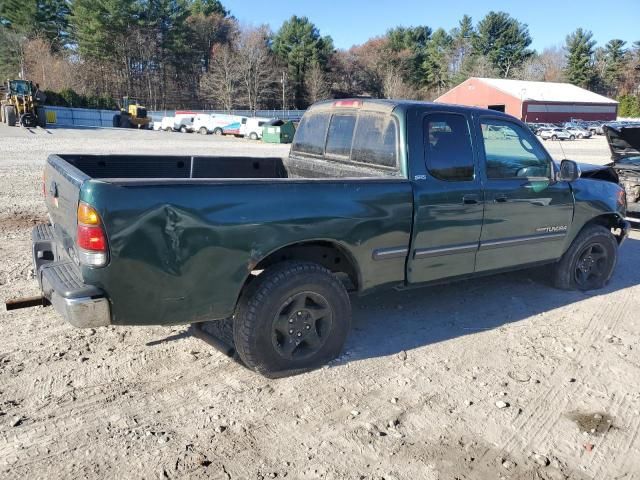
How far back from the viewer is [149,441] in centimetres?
313

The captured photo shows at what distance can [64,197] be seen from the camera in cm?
354

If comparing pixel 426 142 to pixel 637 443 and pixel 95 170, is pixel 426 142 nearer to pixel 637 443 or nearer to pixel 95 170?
pixel 637 443

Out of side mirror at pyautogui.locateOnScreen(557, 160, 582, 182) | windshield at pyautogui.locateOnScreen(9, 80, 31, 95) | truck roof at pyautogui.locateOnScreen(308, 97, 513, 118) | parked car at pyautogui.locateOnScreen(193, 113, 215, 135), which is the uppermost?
windshield at pyautogui.locateOnScreen(9, 80, 31, 95)

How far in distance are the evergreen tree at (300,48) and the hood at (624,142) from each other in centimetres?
7485

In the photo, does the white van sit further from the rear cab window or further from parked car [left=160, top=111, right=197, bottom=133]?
the rear cab window

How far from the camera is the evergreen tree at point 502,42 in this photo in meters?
97.7

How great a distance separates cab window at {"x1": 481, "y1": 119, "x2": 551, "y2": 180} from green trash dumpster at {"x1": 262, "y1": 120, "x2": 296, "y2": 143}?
3400 cm

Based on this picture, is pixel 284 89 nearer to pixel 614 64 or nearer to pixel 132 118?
pixel 132 118

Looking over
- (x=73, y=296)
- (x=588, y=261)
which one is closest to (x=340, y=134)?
(x=73, y=296)

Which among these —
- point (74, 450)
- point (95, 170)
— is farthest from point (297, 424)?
point (95, 170)

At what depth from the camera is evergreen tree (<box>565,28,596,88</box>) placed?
92812mm

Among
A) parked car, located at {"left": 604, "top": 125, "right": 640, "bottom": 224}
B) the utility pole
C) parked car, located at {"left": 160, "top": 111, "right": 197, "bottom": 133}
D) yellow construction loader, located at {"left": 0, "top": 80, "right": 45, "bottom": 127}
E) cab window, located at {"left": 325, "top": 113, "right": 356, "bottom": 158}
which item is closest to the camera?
cab window, located at {"left": 325, "top": 113, "right": 356, "bottom": 158}

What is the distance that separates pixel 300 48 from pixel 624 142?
76614mm

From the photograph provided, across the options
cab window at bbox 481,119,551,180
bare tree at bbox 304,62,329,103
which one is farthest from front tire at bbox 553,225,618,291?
bare tree at bbox 304,62,329,103
